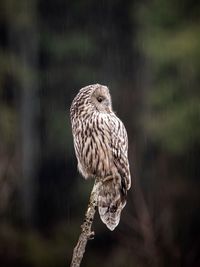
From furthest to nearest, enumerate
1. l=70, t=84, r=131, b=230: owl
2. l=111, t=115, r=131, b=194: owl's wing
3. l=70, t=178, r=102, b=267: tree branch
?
l=111, t=115, r=131, b=194: owl's wing
l=70, t=84, r=131, b=230: owl
l=70, t=178, r=102, b=267: tree branch

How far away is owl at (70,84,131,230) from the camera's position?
5.45 m

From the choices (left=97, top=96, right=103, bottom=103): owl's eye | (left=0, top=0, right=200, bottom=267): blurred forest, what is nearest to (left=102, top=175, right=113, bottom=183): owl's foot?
(left=97, top=96, right=103, bottom=103): owl's eye

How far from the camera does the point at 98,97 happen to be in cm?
530

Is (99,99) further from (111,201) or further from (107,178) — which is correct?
(111,201)
